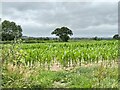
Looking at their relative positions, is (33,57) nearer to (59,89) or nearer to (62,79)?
(62,79)

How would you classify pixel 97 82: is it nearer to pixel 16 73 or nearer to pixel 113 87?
pixel 113 87

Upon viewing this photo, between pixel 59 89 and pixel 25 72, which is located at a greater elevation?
pixel 25 72

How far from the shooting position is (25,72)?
494 centimetres

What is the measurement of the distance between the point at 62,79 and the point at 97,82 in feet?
4.07

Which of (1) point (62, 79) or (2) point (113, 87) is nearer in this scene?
(2) point (113, 87)

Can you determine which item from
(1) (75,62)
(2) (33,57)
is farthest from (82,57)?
(2) (33,57)

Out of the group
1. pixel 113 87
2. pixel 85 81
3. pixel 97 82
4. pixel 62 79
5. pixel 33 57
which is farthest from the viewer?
pixel 33 57

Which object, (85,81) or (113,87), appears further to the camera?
(85,81)

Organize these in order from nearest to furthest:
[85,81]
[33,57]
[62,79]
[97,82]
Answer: [97,82] → [85,81] → [62,79] → [33,57]

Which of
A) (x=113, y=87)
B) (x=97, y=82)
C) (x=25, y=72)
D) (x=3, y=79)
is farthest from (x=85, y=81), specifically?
(x=3, y=79)

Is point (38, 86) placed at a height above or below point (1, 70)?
below

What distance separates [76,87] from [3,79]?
1.38 metres

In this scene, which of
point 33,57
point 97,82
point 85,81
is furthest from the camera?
point 33,57

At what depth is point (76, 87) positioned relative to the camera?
4.95 metres
